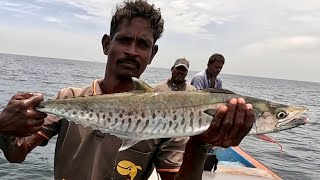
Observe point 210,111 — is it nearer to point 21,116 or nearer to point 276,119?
point 276,119

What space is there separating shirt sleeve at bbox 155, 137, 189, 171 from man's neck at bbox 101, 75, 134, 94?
0.57m

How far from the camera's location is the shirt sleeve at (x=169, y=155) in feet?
10.7

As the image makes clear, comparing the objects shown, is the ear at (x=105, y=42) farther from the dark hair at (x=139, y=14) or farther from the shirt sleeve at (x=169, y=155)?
the shirt sleeve at (x=169, y=155)

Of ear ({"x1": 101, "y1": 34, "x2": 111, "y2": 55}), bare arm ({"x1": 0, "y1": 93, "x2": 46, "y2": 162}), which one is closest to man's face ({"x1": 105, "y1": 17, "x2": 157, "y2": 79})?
ear ({"x1": 101, "y1": 34, "x2": 111, "y2": 55})

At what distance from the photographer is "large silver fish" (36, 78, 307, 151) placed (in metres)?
2.83

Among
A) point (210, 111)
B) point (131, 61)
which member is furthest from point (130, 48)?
point (210, 111)

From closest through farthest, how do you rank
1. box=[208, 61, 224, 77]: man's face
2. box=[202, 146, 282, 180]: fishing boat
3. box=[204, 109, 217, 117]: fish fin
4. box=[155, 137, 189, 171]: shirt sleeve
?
box=[204, 109, 217, 117]: fish fin → box=[155, 137, 189, 171]: shirt sleeve → box=[202, 146, 282, 180]: fishing boat → box=[208, 61, 224, 77]: man's face

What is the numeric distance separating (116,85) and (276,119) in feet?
4.35

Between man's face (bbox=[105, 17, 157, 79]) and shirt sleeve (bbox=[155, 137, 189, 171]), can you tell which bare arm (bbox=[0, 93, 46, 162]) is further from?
shirt sleeve (bbox=[155, 137, 189, 171])

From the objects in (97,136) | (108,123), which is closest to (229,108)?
(108,123)

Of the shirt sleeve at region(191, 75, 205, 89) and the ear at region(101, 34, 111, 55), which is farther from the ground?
the ear at region(101, 34, 111, 55)

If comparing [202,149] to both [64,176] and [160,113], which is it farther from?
[64,176]

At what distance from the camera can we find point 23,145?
3.22 m

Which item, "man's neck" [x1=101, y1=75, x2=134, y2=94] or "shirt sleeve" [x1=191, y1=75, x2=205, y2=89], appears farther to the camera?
"shirt sleeve" [x1=191, y1=75, x2=205, y2=89]
